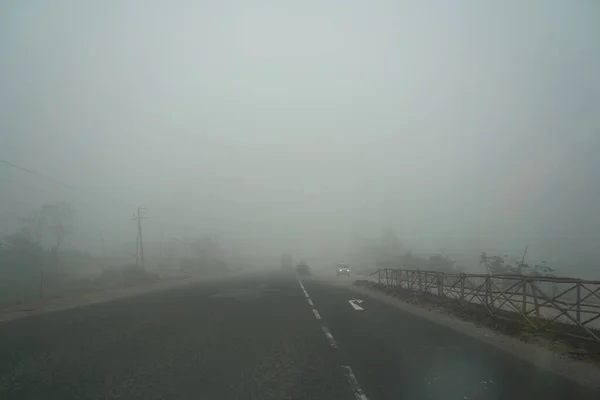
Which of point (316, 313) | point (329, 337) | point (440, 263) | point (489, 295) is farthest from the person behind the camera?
point (440, 263)

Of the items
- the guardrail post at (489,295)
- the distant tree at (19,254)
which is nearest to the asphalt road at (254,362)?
the guardrail post at (489,295)

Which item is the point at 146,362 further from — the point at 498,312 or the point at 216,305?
the point at 498,312

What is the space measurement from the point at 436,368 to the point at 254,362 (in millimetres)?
3604

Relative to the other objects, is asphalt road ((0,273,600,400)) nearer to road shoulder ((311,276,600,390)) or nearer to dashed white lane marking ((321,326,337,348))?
dashed white lane marking ((321,326,337,348))

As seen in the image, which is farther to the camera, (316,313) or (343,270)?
(343,270)

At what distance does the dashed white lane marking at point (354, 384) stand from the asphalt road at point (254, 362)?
2 cm

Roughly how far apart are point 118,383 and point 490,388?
6.12 meters

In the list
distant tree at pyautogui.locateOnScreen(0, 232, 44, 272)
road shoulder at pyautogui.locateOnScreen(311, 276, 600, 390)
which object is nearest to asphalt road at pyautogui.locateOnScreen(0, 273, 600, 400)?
road shoulder at pyautogui.locateOnScreen(311, 276, 600, 390)

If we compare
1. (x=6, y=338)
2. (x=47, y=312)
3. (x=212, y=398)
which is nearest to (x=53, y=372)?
(x=212, y=398)

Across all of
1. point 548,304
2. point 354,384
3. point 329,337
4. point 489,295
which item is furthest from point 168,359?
point 489,295

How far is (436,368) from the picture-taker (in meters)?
7.49

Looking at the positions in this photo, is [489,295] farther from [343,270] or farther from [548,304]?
[343,270]

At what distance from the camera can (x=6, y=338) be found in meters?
9.91

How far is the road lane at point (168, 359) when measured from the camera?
19.3ft
